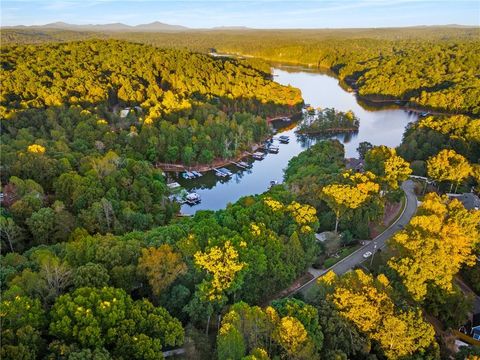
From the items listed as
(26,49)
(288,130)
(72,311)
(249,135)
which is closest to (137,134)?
(249,135)

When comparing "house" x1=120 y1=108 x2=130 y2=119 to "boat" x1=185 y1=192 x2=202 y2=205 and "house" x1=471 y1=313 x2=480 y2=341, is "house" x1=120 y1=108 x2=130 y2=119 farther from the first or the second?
"house" x1=471 y1=313 x2=480 y2=341

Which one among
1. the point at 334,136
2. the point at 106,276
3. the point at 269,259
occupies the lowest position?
the point at 334,136

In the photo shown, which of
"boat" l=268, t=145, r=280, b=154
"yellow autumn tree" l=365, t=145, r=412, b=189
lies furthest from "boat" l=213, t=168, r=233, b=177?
"yellow autumn tree" l=365, t=145, r=412, b=189

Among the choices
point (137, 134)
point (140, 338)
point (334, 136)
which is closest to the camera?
point (140, 338)

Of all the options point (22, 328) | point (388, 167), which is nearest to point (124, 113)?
point (388, 167)

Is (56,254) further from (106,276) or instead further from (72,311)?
(72,311)

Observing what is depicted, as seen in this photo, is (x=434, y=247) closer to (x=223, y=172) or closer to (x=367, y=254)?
(x=367, y=254)
